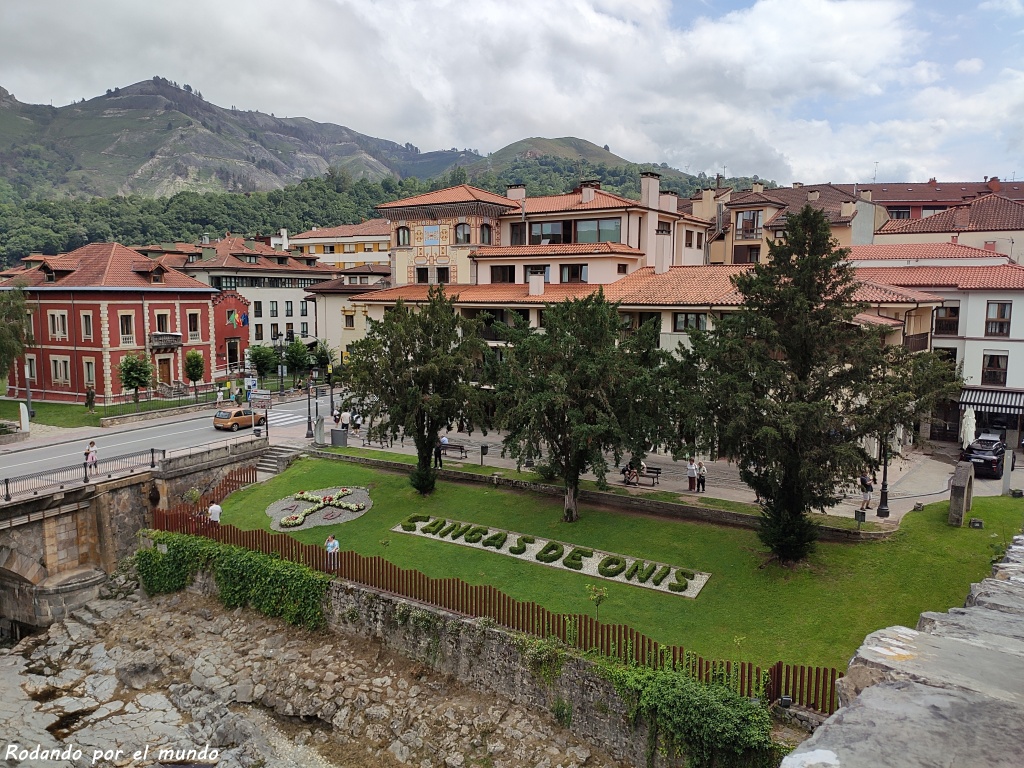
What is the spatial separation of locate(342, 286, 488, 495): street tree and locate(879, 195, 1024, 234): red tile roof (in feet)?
144

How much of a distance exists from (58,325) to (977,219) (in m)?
71.4

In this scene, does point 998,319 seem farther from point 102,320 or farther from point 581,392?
point 102,320

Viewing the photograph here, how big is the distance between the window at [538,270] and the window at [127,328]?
2930 cm

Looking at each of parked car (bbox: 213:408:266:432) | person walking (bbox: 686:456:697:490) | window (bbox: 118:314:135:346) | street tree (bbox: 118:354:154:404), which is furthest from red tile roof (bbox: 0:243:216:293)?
person walking (bbox: 686:456:697:490)

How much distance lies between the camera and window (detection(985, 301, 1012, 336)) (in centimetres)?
3944

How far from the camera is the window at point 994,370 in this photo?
131 feet

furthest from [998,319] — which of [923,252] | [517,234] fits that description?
[517,234]

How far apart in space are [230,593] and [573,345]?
16.7 metres

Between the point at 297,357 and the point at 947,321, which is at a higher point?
the point at 947,321

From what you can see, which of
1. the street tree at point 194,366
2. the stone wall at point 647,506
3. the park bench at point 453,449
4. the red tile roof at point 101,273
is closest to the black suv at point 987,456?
the stone wall at point 647,506

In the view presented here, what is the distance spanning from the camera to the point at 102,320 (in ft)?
164

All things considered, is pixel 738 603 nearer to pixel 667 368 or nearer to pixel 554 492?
pixel 667 368

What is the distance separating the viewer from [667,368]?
2572cm

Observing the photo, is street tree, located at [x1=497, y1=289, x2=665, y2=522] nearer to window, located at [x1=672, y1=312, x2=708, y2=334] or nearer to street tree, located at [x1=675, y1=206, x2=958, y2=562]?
street tree, located at [x1=675, y1=206, x2=958, y2=562]
